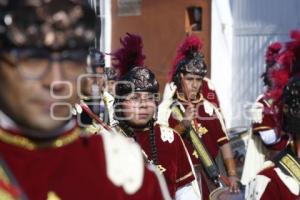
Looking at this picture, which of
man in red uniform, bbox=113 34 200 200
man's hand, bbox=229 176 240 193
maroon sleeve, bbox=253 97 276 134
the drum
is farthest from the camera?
maroon sleeve, bbox=253 97 276 134

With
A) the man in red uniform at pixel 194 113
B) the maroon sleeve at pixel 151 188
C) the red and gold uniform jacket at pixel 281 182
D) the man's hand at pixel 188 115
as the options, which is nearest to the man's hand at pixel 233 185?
the man in red uniform at pixel 194 113

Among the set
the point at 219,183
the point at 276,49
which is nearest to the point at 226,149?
the point at 219,183

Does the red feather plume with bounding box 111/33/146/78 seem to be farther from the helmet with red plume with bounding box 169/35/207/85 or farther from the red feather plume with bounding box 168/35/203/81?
the red feather plume with bounding box 168/35/203/81

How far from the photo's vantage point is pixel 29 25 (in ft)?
6.53

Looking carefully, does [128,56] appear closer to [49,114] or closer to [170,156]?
[170,156]

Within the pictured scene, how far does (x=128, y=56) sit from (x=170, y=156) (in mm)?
833

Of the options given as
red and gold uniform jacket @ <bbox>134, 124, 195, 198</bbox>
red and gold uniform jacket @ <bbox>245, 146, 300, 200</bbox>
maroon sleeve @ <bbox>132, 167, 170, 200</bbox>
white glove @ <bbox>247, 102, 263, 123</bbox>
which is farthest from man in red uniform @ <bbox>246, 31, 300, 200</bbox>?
white glove @ <bbox>247, 102, 263, 123</bbox>

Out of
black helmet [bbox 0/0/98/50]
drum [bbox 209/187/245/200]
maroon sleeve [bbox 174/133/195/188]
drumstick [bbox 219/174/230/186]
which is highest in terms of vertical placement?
black helmet [bbox 0/0/98/50]

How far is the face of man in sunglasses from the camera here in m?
1.98

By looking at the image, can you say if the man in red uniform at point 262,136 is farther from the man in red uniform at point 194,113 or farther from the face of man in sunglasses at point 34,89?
the face of man in sunglasses at point 34,89

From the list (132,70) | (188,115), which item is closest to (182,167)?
(132,70)

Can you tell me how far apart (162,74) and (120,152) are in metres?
9.48

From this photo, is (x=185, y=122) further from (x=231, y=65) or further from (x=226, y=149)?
(x=231, y=65)

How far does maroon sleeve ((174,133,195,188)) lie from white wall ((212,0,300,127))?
5.71 m
